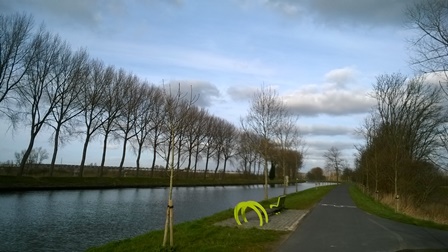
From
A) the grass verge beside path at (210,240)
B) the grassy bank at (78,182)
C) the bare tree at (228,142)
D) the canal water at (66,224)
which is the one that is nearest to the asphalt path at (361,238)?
the grass verge beside path at (210,240)

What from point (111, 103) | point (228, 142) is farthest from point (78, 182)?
point (228, 142)

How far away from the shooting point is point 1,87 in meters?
33.5

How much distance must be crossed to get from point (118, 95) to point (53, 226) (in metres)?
33.6

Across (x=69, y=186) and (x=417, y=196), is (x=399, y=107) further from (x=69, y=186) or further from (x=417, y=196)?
(x=69, y=186)

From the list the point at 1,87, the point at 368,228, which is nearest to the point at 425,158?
the point at 368,228

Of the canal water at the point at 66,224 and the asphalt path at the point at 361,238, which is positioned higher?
the asphalt path at the point at 361,238

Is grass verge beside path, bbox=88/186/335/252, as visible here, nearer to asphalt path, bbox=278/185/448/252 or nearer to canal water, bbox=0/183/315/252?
asphalt path, bbox=278/185/448/252

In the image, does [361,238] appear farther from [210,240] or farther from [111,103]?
[111,103]

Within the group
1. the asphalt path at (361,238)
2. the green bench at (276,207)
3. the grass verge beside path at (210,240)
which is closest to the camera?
the grass verge beside path at (210,240)

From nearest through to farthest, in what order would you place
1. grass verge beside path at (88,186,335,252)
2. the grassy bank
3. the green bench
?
grass verge beside path at (88,186,335,252)
the green bench
the grassy bank

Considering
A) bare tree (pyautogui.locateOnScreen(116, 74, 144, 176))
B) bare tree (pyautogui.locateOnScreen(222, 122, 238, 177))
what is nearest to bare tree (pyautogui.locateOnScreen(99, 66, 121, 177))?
bare tree (pyautogui.locateOnScreen(116, 74, 144, 176))

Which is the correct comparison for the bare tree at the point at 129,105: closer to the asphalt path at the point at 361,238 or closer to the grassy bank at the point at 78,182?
the grassy bank at the point at 78,182

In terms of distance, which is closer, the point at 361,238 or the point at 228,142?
the point at 361,238

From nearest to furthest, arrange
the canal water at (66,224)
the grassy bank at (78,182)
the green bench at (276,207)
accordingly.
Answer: the canal water at (66,224) < the green bench at (276,207) < the grassy bank at (78,182)
